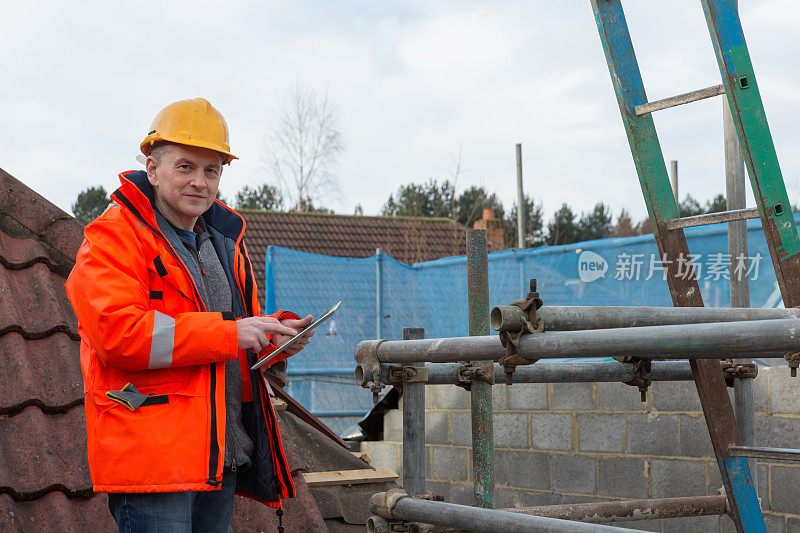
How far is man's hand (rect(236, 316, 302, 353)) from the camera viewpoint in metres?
2.40

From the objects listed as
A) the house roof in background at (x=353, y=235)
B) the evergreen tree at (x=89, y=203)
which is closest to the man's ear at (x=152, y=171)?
the house roof in background at (x=353, y=235)

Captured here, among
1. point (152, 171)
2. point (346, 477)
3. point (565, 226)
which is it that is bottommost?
point (346, 477)

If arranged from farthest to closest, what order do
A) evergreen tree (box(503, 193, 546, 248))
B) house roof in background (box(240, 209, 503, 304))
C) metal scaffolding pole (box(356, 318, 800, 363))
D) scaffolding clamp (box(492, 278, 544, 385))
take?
evergreen tree (box(503, 193, 546, 248)) → house roof in background (box(240, 209, 503, 304)) → scaffolding clamp (box(492, 278, 544, 385)) → metal scaffolding pole (box(356, 318, 800, 363))

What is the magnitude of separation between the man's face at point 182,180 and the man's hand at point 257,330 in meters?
0.38

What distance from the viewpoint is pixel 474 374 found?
3.06 metres

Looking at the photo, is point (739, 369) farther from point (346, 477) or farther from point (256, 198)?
point (256, 198)

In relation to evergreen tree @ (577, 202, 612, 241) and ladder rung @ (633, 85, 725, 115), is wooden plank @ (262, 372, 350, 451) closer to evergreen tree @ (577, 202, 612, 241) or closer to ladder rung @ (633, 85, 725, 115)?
ladder rung @ (633, 85, 725, 115)

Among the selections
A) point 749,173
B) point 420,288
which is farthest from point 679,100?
point 420,288

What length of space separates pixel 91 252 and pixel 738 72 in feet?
6.31

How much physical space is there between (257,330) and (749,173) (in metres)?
1.53

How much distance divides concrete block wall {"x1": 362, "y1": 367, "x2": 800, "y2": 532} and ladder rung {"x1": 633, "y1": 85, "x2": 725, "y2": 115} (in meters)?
2.68

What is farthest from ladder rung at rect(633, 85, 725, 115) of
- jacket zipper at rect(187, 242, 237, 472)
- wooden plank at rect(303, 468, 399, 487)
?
wooden plank at rect(303, 468, 399, 487)

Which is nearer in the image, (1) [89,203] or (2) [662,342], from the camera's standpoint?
(2) [662,342]

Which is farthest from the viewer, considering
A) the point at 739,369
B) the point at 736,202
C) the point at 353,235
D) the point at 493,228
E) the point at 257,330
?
the point at 493,228
